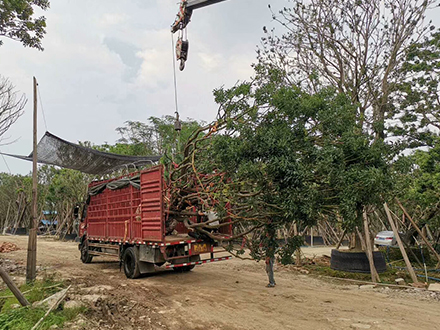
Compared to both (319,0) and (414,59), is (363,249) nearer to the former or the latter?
(414,59)

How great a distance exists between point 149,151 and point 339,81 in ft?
65.3

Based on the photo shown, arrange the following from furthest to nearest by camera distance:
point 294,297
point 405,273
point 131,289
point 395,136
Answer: point 395,136 → point 405,273 → point 131,289 → point 294,297

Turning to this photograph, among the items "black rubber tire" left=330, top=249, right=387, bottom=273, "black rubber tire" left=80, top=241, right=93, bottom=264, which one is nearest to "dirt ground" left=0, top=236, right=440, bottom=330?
"black rubber tire" left=330, top=249, right=387, bottom=273

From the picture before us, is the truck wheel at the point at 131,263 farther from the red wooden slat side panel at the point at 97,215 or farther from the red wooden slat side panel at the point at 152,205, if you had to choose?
the red wooden slat side panel at the point at 97,215

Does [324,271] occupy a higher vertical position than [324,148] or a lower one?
lower

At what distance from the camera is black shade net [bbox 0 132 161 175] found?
11.0 meters

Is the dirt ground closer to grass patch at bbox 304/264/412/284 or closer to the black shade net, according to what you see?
grass patch at bbox 304/264/412/284

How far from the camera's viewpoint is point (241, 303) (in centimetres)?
659

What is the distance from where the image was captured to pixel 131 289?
788 centimetres

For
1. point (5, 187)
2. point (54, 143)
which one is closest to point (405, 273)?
point (54, 143)

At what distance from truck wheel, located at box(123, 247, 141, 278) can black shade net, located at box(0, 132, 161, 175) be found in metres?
3.36

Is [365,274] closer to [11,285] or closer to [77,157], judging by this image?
[11,285]

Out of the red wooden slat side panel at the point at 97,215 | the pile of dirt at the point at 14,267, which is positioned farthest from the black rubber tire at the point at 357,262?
the pile of dirt at the point at 14,267

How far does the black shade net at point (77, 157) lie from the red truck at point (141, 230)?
1.27 m
